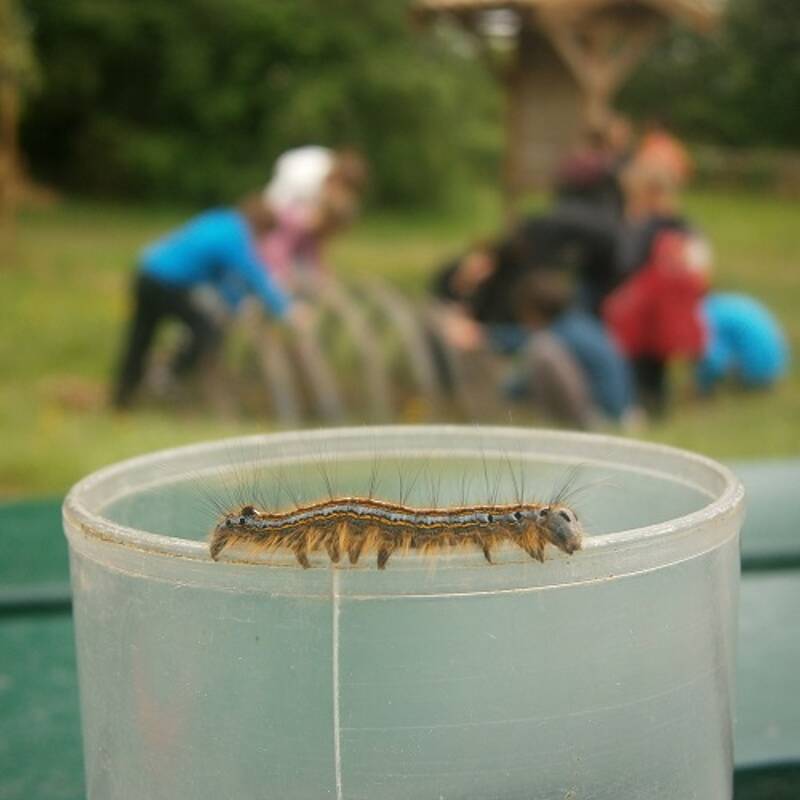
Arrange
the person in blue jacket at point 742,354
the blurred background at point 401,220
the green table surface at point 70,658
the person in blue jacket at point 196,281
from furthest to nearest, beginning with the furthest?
the person in blue jacket at point 742,354 < the person in blue jacket at point 196,281 < the blurred background at point 401,220 < the green table surface at point 70,658

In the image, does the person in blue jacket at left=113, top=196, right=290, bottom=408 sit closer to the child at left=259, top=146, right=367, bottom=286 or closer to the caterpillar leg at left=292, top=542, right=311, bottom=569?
the child at left=259, top=146, right=367, bottom=286

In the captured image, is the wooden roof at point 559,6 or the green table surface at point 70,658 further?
the wooden roof at point 559,6

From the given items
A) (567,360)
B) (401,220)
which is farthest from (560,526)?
(401,220)

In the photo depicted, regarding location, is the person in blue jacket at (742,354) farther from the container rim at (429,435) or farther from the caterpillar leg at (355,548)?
the caterpillar leg at (355,548)

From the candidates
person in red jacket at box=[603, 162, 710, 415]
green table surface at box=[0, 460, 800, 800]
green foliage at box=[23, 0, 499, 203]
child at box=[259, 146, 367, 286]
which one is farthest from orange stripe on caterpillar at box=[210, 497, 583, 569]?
green foliage at box=[23, 0, 499, 203]

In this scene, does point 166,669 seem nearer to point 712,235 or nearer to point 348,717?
point 348,717

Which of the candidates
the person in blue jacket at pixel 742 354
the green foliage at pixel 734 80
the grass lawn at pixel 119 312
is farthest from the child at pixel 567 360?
the green foliage at pixel 734 80

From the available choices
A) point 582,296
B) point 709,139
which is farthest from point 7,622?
point 709,139
